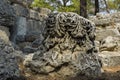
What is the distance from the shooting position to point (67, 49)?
461 centimetres

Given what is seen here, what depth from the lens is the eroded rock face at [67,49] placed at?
14.5 feet

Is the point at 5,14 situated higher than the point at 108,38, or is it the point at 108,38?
the point at 5,14

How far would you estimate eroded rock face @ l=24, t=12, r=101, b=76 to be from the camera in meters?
4.43

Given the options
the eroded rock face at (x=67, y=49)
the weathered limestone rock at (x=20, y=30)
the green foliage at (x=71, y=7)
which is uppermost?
the eroded rock face at (x=67, y=49)

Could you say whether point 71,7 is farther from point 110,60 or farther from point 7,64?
point 7,64

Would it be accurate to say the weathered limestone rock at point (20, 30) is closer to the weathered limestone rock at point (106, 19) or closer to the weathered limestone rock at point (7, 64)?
the weathered limestone rock at point (106, 19)

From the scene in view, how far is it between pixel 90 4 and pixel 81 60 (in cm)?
2447

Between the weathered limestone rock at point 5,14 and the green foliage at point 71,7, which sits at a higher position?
the weathered limestone rock at point 5,14

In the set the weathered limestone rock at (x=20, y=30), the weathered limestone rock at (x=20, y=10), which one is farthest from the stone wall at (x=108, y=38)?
the weathered limestone rock at (x=20, y=10)

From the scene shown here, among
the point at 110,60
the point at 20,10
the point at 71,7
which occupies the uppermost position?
the point at 20,10

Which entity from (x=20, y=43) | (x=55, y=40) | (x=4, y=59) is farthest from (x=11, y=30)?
(x=4, y=59)

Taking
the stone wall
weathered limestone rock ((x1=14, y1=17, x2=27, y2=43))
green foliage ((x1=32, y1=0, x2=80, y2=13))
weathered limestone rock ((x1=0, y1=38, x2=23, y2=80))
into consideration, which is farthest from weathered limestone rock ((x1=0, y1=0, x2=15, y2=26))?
green foliage ((x1=32, y1=0, x2=80, y2=13))

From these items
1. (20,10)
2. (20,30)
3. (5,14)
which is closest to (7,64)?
(5,14)

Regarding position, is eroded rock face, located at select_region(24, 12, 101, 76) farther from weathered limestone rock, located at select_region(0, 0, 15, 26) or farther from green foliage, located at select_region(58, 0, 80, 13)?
green foliage, located at select_region(58, 0, 80, 13)
